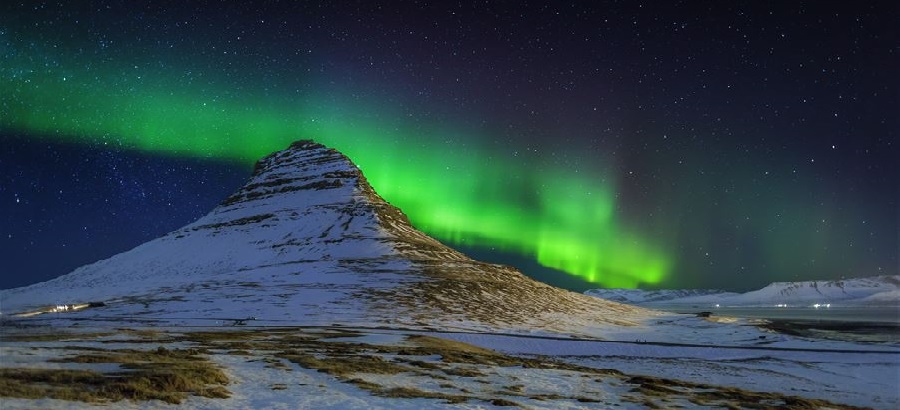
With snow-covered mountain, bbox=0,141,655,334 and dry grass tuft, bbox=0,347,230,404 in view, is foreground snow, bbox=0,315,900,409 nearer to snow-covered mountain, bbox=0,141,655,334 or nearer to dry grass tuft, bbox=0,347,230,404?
dry grass tuft, bbox=0,347,230,404

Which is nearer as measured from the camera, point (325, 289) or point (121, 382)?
point (121, 382)

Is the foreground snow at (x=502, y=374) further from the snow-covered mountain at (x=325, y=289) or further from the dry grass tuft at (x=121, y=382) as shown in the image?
the snow-covered mountain at (x=325, y=289)

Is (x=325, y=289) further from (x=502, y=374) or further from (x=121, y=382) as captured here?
(x=121, y=382)

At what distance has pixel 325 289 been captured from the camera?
123250 millimetres

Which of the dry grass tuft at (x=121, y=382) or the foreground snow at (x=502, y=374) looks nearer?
the dry grass tuft at (x=121, y=382)

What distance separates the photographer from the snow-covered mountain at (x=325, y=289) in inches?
3752

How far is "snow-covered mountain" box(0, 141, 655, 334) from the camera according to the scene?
9531 centimetres

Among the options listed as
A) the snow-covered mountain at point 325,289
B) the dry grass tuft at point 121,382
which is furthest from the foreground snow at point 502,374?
the snow-covered mountain at point 325,289

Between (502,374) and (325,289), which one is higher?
(325,289)

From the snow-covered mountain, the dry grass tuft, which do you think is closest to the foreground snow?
the dry grass tuft

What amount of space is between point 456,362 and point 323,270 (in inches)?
4624

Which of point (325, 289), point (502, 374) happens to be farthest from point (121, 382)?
point (325, 289)

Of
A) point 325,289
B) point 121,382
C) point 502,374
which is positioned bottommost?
point 502,374

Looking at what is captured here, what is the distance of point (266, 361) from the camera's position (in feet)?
104
